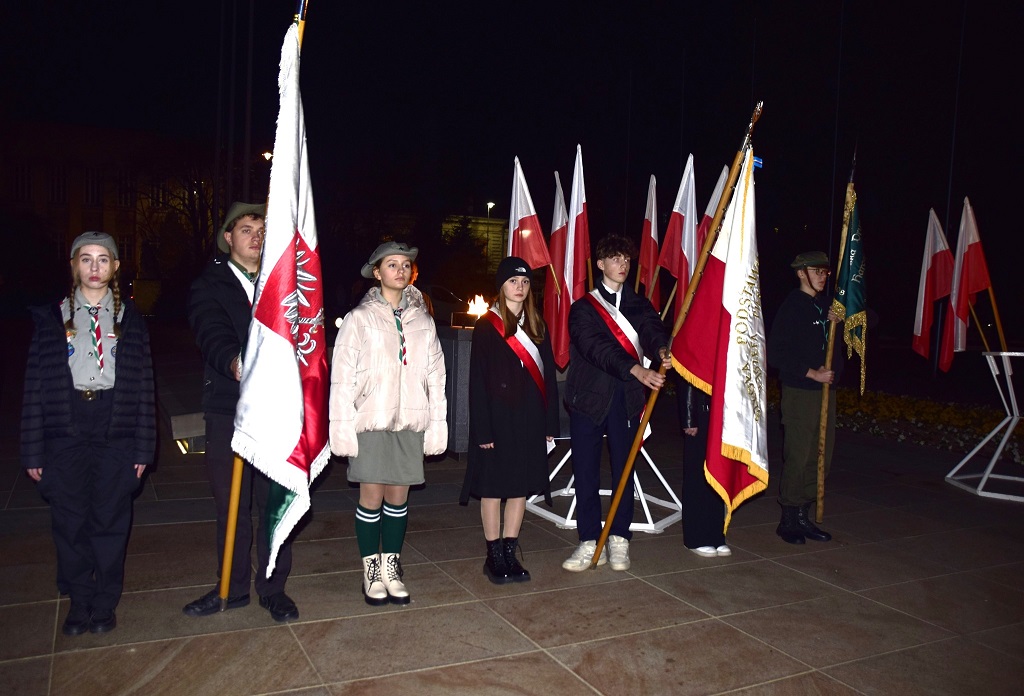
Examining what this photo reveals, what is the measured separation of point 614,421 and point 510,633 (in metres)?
1.71

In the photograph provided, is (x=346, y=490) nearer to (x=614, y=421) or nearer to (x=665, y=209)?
(x=614, y=421)

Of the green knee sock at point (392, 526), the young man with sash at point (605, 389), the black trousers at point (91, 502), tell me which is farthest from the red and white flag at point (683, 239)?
the black trousers at point (91, 502)

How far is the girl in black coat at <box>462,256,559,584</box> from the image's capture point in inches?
201

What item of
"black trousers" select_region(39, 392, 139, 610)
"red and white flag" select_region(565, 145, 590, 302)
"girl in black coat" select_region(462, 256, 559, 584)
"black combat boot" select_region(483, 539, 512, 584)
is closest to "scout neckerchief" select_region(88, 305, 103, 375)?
"black trousers" select_region(39, 392, 139, 610)

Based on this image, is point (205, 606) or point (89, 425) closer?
point (89, 425)

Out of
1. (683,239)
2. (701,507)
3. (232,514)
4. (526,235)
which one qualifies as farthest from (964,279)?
(232,514)

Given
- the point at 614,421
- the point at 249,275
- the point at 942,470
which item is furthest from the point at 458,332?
the point at 942,470

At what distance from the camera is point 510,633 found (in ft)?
14.4

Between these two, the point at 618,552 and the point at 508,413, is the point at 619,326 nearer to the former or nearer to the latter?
the point at 508,413

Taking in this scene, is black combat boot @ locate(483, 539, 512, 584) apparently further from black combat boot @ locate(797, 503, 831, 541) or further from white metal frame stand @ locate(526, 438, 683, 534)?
black combat boot @ locate(797, 503, 831, 541)

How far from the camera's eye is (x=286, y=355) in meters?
4.18

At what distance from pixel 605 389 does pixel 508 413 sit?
74 cm

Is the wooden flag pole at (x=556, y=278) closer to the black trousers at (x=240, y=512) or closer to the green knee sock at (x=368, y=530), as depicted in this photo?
the green knee sock at (x=368, y=530)

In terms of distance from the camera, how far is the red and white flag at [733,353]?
516 centimetres
